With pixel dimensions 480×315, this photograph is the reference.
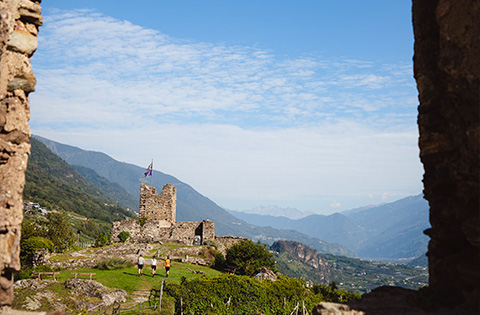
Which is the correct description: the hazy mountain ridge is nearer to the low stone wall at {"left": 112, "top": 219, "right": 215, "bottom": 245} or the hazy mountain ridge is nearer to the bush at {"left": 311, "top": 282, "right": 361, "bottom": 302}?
the low stone wall at {"left": 112, "top": 219, "right": 215, "bottom": 245}

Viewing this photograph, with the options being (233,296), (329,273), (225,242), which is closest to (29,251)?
(233,296)

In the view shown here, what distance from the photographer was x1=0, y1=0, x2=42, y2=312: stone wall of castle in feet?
23.8

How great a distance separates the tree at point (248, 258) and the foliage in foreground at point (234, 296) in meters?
6.58

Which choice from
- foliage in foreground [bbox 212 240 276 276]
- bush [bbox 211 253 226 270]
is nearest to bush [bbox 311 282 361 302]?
foliage in foreground [bbox 212 240 276 276]

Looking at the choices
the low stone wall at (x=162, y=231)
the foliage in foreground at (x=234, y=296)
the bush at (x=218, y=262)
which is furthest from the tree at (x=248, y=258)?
the low stone wall at (x=162, y=231)

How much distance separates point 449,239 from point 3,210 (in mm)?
8531

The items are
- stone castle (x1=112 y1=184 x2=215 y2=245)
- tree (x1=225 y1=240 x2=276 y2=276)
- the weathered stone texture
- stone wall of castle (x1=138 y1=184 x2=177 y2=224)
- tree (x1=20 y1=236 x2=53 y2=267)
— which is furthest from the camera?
stone wall of castle (x1=138 y1=184 x2=177 y2=224)

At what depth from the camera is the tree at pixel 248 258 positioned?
3288cm

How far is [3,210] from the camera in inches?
284

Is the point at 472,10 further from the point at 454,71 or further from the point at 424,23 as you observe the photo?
the point at 424,23

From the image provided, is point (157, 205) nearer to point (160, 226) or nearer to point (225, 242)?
point (160, 226)

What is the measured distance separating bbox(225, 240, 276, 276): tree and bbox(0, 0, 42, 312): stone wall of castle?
26609 mm

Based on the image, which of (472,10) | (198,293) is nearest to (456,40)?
(472,10)

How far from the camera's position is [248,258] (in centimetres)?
3356
